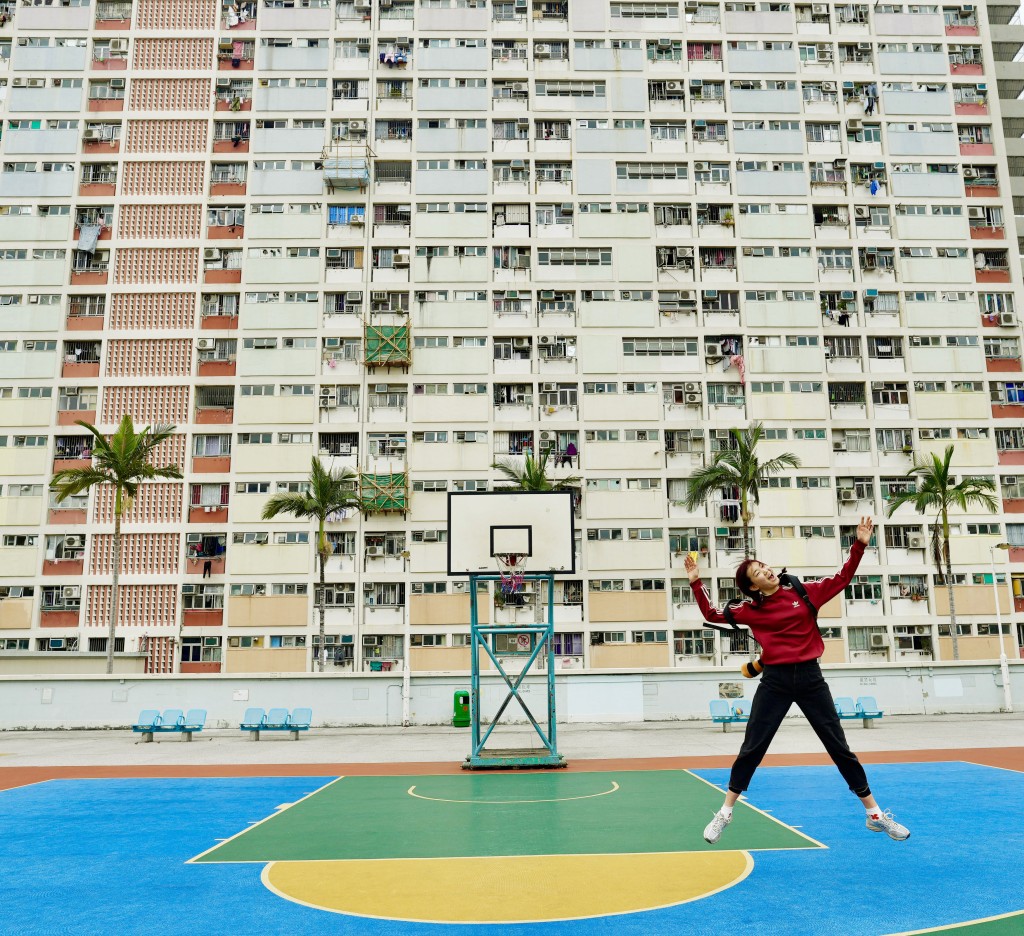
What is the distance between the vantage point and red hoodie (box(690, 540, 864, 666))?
313 inches

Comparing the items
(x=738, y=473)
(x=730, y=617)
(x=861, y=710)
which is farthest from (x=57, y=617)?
(x=730, y=617)

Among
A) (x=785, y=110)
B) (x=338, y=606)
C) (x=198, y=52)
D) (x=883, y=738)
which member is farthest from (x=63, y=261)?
(x=883, y=738)

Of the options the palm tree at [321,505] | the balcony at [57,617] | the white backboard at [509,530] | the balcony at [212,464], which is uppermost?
the balcony at [212,464]

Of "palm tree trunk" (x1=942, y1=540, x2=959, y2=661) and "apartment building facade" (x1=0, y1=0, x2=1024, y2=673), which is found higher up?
"apartment building facade" (x1=0, y1=0, x2=1024, y2=673)

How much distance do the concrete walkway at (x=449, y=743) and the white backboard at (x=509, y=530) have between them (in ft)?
16.2

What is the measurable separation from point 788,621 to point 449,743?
18658mm

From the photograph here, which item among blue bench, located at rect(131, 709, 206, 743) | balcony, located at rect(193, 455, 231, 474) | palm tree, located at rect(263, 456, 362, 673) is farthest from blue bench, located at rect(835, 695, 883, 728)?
balcony, located at rect(193, 455, 231, 474)

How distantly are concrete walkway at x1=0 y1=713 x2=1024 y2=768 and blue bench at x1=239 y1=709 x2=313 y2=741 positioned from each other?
17.9 inches

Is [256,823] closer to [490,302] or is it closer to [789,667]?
[789,667]

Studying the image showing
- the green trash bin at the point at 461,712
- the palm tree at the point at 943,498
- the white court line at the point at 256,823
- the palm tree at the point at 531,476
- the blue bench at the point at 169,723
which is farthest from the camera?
the palm tree at the point at 943,498

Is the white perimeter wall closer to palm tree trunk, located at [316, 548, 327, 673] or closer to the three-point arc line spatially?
palm tree trunk, located at [316, 548, 327, 673]

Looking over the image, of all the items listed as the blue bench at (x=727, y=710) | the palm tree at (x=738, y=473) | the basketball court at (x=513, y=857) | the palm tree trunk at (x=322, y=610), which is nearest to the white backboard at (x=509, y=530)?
the basketball court at (x=513, y=857)

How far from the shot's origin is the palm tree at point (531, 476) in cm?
3881

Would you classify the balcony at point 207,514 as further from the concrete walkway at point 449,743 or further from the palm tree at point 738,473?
the palm tree at point 738,473
